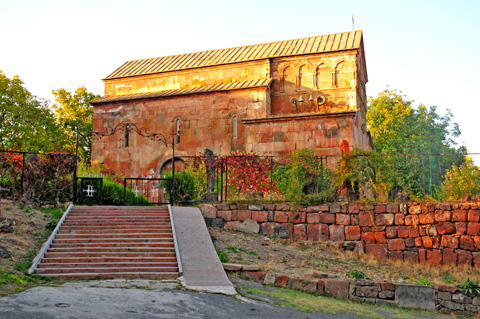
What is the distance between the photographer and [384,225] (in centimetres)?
1283

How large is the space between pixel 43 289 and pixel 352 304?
558 centimetres

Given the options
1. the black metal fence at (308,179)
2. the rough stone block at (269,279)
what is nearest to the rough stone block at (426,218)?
the black metal fence at (308,179)

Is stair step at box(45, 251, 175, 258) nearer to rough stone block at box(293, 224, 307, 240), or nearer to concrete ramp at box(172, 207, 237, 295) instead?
concrete ramp at box(172, 207, 237, 295)

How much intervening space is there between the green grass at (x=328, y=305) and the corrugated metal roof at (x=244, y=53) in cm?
1526

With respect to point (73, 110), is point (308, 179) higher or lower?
lower

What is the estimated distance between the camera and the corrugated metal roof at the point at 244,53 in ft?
74.6

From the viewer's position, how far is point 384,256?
41.4ft

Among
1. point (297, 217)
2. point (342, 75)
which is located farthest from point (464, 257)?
point (342, 75)

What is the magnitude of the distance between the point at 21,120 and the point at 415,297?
2805 cm

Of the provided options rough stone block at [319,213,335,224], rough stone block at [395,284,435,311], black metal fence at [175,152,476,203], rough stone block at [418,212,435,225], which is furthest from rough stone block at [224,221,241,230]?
rough stone block at [395,284,435,311]

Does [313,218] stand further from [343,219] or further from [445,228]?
Result: [445,228]

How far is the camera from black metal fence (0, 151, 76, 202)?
46.7 ft

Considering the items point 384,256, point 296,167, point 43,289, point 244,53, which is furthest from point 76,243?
point 244,53

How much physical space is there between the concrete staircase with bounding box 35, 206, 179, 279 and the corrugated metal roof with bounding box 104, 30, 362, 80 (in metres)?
12.5
